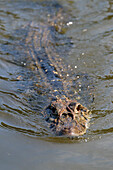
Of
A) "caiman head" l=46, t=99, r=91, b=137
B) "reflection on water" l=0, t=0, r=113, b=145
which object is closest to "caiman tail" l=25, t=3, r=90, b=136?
"caiman head" l=46, t=99, r=91, b=137

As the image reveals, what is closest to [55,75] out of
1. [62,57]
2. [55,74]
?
[55,74]

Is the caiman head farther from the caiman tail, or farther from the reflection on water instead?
the reflection on water

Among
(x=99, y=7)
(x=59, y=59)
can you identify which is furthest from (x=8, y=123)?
(x=99, y=7)

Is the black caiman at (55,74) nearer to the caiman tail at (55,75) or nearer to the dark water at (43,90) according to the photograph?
the caiman tail at (55,75)

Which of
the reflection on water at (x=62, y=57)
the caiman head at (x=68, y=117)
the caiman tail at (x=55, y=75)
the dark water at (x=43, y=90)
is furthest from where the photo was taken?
the reflection on water at (x=62, y=57)

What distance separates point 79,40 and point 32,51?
64.8 inches

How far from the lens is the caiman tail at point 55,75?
4.77 m

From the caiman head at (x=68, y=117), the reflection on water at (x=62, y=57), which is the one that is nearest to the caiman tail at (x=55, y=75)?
the caiman head at (x=68, y=117)

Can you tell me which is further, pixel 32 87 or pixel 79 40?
pixel 79 40

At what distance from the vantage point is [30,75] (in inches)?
269

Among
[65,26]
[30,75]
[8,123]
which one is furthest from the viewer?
[65,26]

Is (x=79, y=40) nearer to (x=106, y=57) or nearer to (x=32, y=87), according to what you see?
(x=106, y=57)

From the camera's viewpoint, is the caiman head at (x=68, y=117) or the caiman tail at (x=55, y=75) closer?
the caiman head at (x=68, y=117)

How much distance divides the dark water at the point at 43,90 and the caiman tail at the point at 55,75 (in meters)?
0.20
